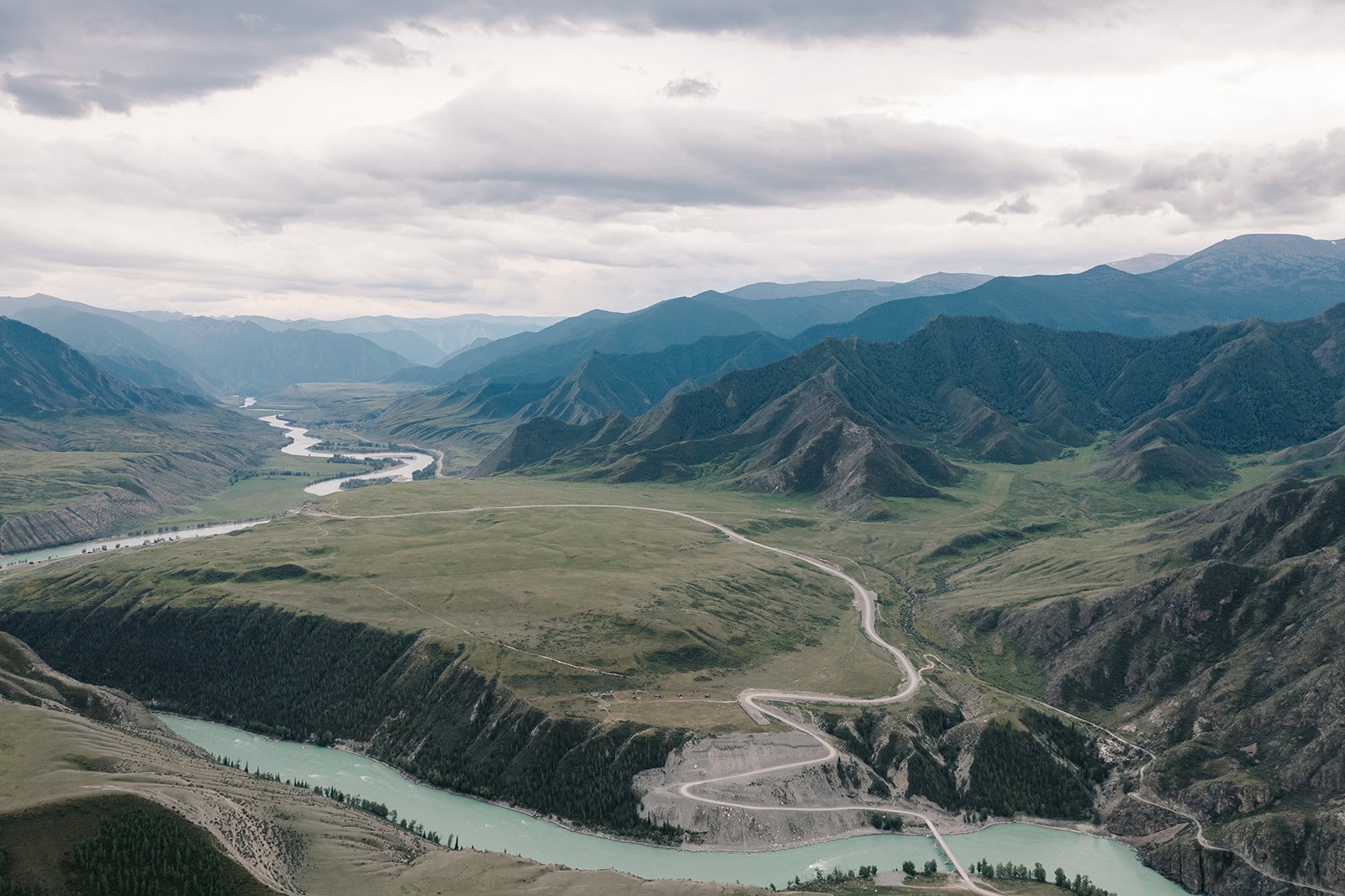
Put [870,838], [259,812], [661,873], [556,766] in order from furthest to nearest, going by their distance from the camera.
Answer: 1. [556,766]
2. [870,838]
3. [661,873]
4. [259,812]

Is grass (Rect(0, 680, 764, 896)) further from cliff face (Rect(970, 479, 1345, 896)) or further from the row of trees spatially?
cliff face (Rect(970, 479, 1345, 896))

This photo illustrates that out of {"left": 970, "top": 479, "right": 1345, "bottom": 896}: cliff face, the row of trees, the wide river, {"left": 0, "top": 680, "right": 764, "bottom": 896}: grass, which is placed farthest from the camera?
the wide river

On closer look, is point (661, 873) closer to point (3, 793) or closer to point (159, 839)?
point (159, 839)

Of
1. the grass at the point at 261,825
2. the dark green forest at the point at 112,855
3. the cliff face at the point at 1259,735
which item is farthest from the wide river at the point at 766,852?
the dark green forest at the point at 112,855

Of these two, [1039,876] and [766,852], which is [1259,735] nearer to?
[1039,876]

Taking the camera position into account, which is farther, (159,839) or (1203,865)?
(1203,865)

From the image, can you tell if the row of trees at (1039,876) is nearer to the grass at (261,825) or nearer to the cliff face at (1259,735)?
the cliff face at (1259,735)

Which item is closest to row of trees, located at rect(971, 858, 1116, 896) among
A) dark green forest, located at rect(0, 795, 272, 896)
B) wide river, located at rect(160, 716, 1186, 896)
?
wide river, located at rect(160, 716, 1186, 896)

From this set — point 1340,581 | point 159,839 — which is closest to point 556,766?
point 159,839
